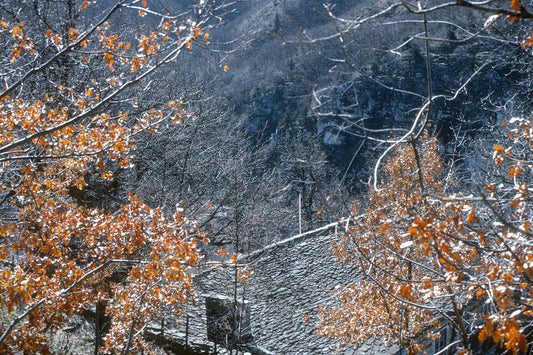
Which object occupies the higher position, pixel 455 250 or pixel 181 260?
pixel 181 260

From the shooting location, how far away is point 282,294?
48.1 feet

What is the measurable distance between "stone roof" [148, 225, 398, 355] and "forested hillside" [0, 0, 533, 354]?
742mm

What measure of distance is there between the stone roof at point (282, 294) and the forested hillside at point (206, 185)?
74 cm

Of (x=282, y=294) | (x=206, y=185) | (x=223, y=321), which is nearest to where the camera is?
(x=223, y=321)

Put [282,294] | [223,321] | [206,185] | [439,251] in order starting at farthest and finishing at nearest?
[206,185], [282,294], [223,321], [439,251]

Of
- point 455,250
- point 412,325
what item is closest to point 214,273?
point 412,325

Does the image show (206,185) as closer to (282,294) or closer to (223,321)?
(282,294)

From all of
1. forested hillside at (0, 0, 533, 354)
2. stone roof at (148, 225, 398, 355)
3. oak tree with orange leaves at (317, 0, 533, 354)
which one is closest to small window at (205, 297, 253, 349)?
stone roof at (148, 225, 398, 355)

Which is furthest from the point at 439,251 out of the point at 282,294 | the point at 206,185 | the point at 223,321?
the point at 206,185

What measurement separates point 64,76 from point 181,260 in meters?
9.41

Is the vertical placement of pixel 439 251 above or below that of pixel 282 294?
below

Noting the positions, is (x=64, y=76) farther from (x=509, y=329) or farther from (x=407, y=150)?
(x=509, y=329)

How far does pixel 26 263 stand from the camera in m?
6.08

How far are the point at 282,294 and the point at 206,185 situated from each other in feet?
19.5
